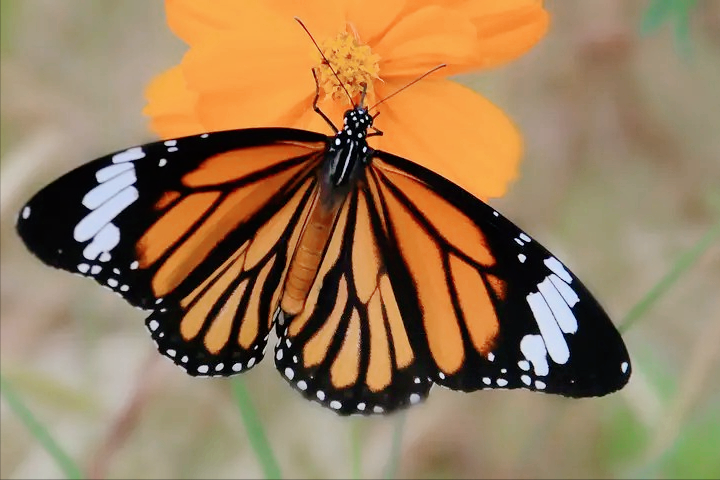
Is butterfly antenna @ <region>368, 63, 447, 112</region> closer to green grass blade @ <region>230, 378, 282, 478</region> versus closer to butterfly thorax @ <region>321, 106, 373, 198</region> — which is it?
butterfly thorax @ <region>321, 106, 373, 198</region>

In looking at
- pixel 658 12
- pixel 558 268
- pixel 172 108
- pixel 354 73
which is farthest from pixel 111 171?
pixel 658 12

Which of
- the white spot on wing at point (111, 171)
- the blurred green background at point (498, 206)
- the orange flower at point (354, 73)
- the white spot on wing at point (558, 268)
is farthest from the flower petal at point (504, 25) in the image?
the blurred green background at point (498, 206)

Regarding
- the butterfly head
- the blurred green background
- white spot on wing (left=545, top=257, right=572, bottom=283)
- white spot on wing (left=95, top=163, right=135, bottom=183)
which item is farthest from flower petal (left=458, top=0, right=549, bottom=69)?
the blurred green background

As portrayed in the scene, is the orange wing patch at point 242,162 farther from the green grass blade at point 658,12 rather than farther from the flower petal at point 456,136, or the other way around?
the green grass blade at point 658,12

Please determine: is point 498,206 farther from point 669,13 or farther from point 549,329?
point 549,329

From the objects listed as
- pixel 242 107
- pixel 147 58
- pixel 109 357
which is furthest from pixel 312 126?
pixel 109 357

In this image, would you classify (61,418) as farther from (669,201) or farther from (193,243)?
(669,201)
